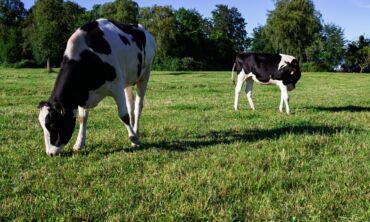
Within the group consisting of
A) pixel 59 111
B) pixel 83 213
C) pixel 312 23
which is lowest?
pixel 83 213

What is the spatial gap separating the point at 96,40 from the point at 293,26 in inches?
2916

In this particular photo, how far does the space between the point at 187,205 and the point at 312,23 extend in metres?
80.3

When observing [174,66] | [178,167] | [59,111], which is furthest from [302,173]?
[174,66]

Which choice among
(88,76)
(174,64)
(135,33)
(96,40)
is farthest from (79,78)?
(174,64)

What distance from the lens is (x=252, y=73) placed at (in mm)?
15930

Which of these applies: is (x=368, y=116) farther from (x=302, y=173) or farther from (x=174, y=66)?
(x=174, y=66)

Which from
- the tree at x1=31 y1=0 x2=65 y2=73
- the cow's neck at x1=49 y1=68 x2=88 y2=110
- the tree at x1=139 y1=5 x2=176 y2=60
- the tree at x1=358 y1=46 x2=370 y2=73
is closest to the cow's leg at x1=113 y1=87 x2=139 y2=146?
the cow's neck at x1=49 y1=68 x2=88 y2=110

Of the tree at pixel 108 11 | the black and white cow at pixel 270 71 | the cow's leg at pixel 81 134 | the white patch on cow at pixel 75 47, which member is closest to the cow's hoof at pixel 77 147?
the cow's leg at pixel 81 134

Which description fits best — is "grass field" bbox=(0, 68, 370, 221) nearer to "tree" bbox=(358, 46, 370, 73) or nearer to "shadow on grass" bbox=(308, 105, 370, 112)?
"shadow on grass" bbox=(308, 105, 370, 112)

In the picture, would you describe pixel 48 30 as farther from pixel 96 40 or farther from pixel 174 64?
pixel 96 40

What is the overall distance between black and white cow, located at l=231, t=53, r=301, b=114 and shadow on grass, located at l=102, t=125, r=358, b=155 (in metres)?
Result: 4.40

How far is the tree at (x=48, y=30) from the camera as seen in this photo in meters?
49.9

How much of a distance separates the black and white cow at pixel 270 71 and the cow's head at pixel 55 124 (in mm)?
8642

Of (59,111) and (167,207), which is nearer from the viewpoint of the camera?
(167,207)
